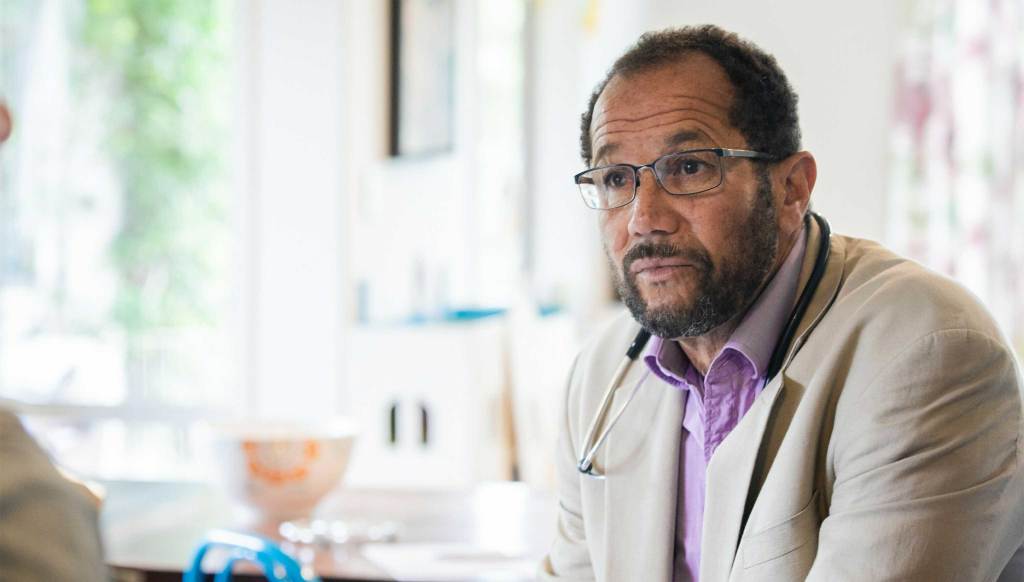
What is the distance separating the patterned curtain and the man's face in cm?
357

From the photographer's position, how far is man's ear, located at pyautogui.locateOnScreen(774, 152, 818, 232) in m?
1.23

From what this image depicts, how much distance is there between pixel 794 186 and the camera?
1.25 metres

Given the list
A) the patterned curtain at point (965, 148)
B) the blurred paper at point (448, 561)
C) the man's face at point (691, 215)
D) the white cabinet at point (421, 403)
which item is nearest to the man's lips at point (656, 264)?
the man's face at point (691, 215)

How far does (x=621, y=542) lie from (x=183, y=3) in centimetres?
298

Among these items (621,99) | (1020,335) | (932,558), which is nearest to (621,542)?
(932,558)

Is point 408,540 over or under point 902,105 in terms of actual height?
under

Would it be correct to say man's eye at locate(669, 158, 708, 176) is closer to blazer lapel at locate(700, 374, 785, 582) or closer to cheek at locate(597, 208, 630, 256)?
cheek at locate(597, 208, 630, 256)

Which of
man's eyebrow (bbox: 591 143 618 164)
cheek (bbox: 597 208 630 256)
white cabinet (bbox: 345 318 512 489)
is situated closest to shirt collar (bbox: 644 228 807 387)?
cheek (bbox: 597 208 630 256)

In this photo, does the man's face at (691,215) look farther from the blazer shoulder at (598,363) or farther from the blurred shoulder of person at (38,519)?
the blurred shoulder of person at (38,519)

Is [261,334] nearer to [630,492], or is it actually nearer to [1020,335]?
[630,492]

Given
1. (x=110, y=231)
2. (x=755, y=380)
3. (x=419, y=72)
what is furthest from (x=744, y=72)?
(x=110, y=231)

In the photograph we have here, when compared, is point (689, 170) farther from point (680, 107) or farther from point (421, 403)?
point (421, 403)

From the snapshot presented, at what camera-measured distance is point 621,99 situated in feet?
3.96

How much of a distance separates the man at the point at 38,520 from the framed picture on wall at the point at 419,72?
282cm
